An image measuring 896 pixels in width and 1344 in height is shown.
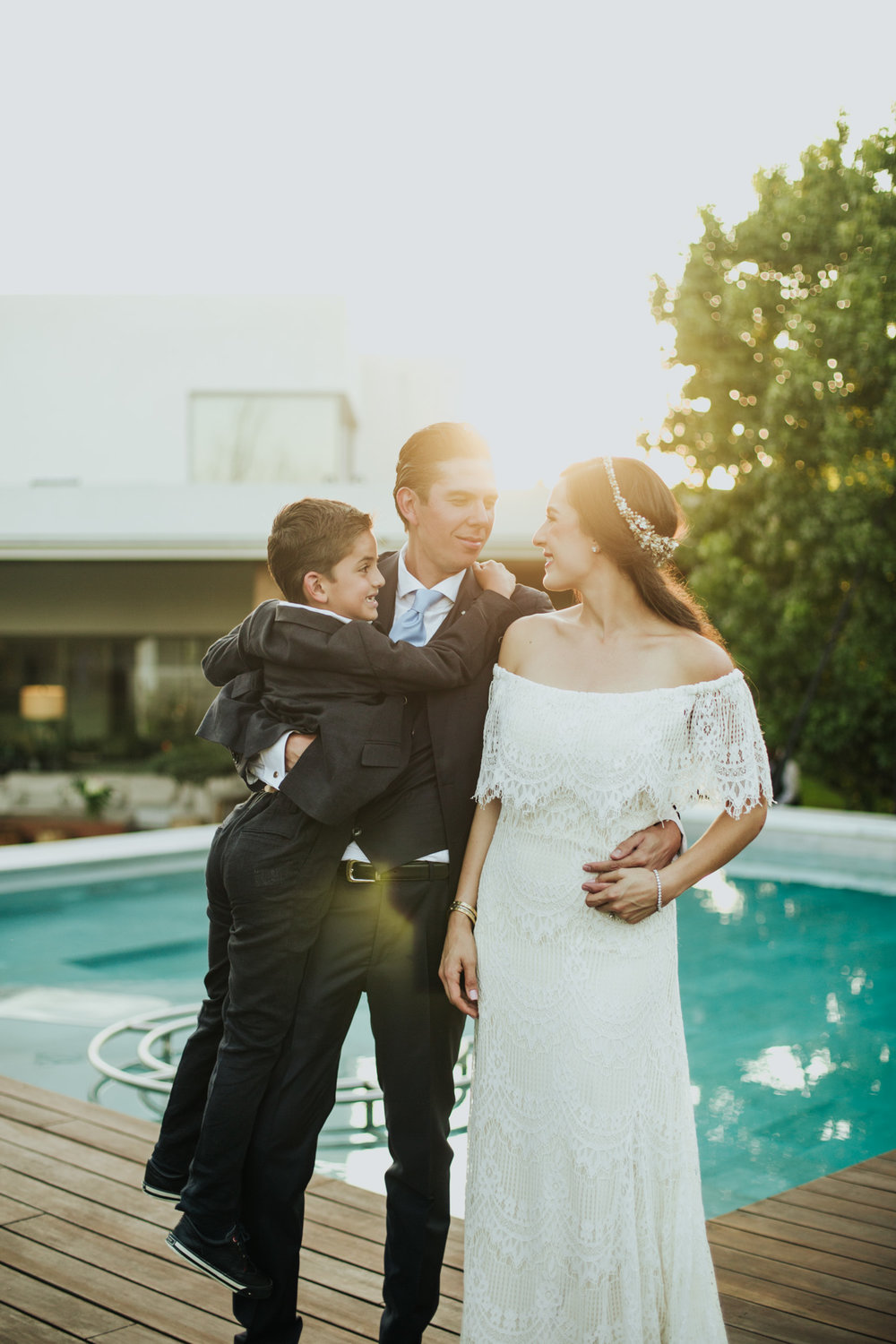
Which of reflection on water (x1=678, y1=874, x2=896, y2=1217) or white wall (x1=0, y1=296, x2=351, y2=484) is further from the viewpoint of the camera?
white wall (x1=0, y1=296, x2=351, y2=484)

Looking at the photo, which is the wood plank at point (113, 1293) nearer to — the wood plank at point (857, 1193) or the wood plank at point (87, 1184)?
the wood plank at point (87, 1184)

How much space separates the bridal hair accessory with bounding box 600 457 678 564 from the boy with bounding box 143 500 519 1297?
333 mm

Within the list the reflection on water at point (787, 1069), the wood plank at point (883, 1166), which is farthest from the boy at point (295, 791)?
the reflection on water at point (787, 1069)

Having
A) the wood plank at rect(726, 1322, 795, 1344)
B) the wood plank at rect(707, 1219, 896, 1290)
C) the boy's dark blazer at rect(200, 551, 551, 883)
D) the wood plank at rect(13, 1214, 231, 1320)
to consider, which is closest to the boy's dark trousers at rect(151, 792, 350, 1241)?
the boy's dark blazer at rect(200, 551, 551, 883)

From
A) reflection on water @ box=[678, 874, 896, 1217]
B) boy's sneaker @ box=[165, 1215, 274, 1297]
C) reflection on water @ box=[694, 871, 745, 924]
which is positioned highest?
boy's sneaker @ box=[165, 1215, 274, 1297]

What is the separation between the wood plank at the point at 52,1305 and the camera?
235 cm

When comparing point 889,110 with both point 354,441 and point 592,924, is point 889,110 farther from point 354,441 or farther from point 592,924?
point 592,924

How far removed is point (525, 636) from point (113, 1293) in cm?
157

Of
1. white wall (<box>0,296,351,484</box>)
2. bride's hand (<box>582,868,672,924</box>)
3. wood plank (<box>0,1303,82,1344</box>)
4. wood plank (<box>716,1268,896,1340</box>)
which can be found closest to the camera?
bride's hand (<box>582,868,672,924</box>)

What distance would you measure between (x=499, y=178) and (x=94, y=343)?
6.64 m

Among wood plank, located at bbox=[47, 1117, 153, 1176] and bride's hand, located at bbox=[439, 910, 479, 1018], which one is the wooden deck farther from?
bride's hand, located at bbox=[439, 910, 479, 1018]

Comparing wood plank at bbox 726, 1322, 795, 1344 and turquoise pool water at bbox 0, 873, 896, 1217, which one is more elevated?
wood plank at bbox 726, 1322, 795, 1344

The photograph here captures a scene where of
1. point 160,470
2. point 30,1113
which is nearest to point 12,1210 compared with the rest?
point 30,1113

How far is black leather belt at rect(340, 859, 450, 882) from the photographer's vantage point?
2.18 metres
